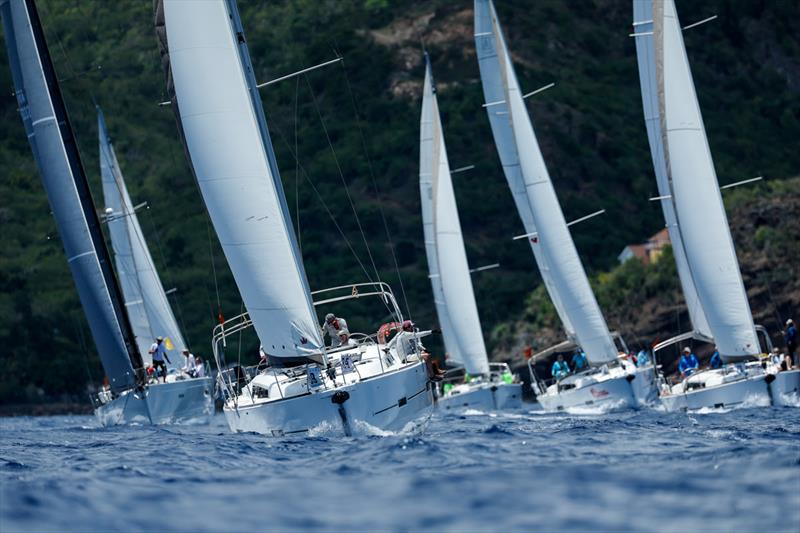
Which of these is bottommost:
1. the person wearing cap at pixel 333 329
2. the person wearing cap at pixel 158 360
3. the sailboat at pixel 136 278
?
the person wearing cap at pixel 158 360

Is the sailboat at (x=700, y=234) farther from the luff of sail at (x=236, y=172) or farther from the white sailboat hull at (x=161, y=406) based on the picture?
the white sailboat hull at (x=161, y=406)

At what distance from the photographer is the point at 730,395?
76.3 feet

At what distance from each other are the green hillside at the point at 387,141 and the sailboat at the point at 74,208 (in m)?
23.4

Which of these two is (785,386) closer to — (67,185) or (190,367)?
(190,367)

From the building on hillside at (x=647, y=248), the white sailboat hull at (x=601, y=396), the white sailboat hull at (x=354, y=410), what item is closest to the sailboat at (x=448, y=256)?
the white sailboat hull at (x=601, y=396)

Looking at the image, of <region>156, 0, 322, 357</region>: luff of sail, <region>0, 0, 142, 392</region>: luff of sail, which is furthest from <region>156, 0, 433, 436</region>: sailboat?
<region>0, 0, 142, 392</region>: luff of sail

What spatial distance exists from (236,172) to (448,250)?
20.0 m

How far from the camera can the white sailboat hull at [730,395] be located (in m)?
23.0

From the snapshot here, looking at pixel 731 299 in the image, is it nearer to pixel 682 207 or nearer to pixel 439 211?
pixel 682 207

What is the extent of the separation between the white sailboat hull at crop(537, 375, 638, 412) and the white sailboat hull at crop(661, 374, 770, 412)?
4372mm

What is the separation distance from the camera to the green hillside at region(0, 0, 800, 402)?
64062 mm

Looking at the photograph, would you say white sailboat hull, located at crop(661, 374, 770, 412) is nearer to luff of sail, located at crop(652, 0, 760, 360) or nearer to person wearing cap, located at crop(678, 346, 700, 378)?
luff of sail, located at crop(652, 0, 760, 360)

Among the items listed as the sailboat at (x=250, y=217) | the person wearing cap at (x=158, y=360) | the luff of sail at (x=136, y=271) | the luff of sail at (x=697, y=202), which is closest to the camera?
the sailboat at (x=250, y=217)

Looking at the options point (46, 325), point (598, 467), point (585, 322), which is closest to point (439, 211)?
point (585, 322)
